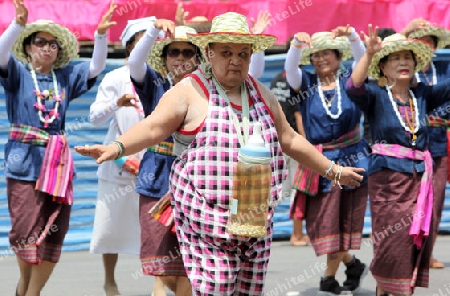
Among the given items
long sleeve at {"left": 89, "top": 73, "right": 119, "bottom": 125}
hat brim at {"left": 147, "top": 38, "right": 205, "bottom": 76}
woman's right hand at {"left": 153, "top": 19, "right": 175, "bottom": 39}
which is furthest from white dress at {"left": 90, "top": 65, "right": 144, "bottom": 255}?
woman's right hand at {"left": 153, "top": 19, "right": 175, "bottom": 39}

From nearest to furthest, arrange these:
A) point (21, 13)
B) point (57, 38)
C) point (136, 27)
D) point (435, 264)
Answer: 1. point (21, 13)
2. point (57, 38)
3. point (136, 27)
4. point (435, 264)

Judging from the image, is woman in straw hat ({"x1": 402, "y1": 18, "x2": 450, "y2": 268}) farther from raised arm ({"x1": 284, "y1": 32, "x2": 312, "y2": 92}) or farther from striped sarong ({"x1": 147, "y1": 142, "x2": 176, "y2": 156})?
striped sarong ({"x1": 147, "y1": 142, "x2": 176, "y2": 156})

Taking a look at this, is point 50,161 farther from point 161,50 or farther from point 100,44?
point 161,50

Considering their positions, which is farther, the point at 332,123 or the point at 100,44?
the point at 332,123

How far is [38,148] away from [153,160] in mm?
942

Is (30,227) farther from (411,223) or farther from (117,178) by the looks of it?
(411,223)

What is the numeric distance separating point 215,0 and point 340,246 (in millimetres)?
3787

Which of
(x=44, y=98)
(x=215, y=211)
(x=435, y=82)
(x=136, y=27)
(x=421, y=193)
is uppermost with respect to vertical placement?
(x=136, y=27)

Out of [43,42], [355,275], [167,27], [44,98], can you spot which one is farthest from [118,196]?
[167,27]

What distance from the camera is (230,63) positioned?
5207 mm

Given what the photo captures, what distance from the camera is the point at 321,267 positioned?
9.59 metres

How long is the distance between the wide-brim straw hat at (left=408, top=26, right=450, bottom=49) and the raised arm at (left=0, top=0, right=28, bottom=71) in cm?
341

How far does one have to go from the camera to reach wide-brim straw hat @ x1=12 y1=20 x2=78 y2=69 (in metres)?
7.36

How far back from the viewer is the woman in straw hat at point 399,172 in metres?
6.96
